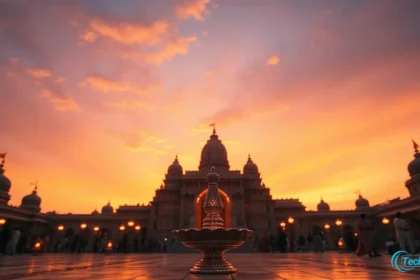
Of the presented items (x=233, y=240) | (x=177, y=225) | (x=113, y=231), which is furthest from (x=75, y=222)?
(x=233, y=240)

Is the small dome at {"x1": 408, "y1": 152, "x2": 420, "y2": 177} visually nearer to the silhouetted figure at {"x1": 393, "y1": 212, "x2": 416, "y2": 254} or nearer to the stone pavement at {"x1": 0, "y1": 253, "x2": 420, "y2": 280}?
the silhouetted figure at {"x1": 393, "y1": 212, "x2": 416, "y2": 254}

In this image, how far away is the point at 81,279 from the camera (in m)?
5.84

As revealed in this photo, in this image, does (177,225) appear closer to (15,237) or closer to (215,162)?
(215,162)

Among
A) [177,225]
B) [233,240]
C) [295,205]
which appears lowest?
[233,240]

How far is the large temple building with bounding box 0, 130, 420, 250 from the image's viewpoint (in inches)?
1970

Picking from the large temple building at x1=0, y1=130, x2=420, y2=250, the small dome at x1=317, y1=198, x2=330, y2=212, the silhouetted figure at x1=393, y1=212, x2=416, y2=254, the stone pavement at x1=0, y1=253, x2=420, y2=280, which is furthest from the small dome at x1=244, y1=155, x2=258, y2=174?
the stone pavement at x1=0, y1=253, x2=420, y2=280

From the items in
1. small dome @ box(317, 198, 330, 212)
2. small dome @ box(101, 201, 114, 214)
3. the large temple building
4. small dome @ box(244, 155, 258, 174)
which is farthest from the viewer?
small dome @ box(101, 201, 114, 214)

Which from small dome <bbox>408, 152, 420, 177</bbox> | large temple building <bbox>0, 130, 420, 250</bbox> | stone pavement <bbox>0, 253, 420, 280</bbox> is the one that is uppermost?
small dome <bbox>408, 152, 420, 177</bbox>

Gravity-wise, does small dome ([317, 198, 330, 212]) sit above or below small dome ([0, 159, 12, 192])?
below

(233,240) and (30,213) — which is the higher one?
(30,213)

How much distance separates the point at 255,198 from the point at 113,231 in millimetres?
29277

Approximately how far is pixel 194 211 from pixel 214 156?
555 inches

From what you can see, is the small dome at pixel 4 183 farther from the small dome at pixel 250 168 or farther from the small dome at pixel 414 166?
the small dome at pixel 414 166

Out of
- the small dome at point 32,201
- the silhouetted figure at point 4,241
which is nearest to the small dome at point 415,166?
the silhouetted figure at point 4,241
